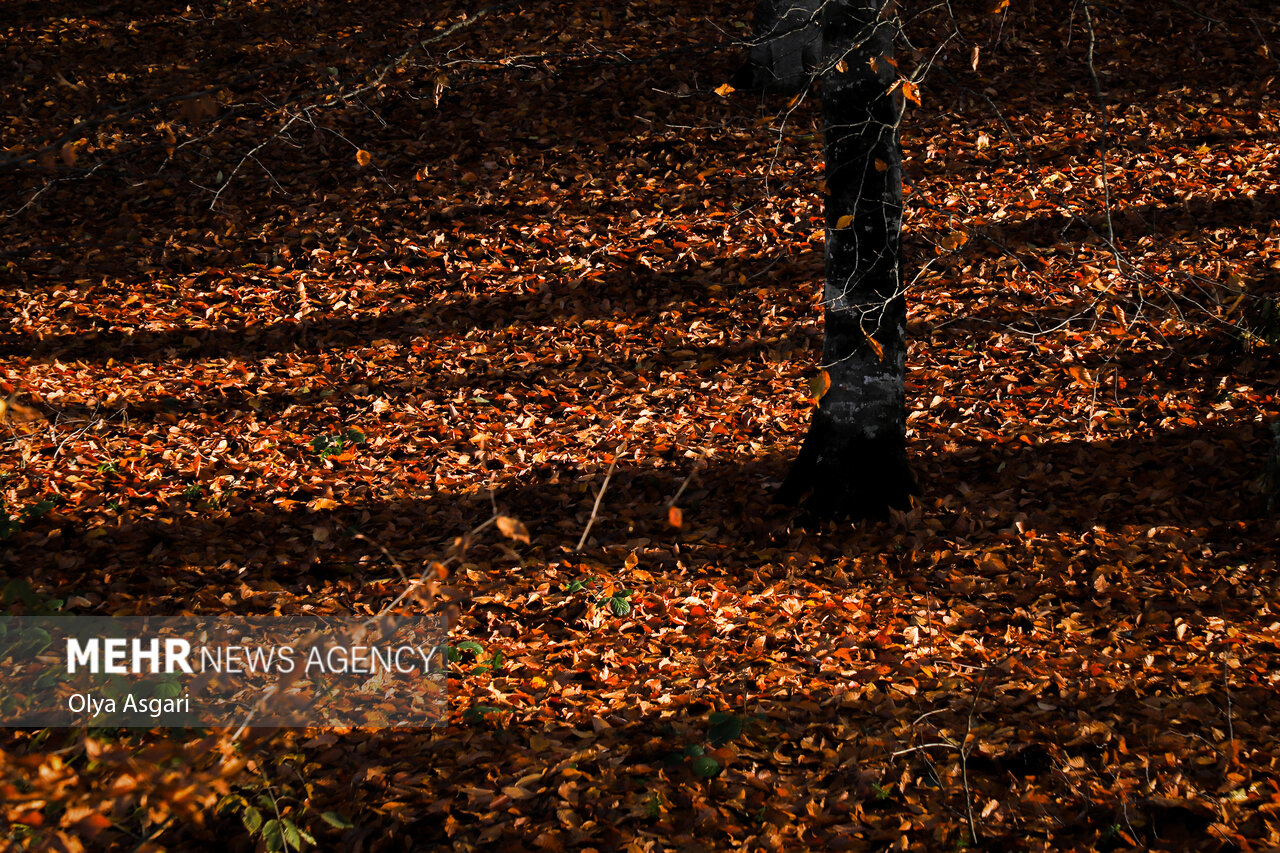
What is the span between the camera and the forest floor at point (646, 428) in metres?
3.21

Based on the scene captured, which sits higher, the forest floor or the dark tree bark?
the dark tree bark

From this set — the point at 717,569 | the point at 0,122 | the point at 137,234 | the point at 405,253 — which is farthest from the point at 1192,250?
the point at 0,122

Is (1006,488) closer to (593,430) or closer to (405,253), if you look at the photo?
(593,430)

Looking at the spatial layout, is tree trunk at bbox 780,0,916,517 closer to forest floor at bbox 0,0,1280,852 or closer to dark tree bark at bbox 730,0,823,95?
forest floor at bbox 0,0,1280,852

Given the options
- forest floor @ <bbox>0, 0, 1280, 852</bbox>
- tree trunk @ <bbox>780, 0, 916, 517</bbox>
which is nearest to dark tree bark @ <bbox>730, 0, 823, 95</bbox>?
forest floor @ <bbox>0, 0, 1280, 852</bbox>

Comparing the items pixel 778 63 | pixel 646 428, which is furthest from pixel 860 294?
pixel 778 63

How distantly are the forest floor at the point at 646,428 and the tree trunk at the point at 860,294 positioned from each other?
0.27m

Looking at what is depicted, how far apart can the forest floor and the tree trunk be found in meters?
0.27

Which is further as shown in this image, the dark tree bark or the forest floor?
the dark tree bark

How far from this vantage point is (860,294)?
4652 millimetres

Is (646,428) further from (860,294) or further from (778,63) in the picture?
(778,63)

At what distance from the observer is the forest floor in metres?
3.21

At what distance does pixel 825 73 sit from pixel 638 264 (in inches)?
125

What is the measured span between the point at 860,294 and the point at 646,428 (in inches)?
72.6
